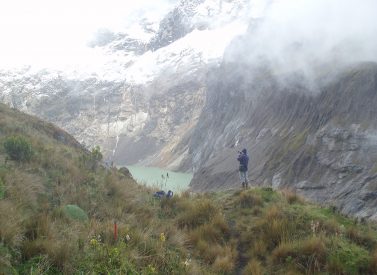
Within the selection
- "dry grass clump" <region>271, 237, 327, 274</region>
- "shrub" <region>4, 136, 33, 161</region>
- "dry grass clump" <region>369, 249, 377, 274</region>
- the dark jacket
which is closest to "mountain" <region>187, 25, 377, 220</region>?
the dark jacket

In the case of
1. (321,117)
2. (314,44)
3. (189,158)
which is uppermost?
(314,44)

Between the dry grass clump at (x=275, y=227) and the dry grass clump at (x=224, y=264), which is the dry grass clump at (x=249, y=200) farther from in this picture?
the dry grass clump at (x=224, y=264)

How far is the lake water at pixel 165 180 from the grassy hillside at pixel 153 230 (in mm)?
1445

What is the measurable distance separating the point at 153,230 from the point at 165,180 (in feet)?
41.0

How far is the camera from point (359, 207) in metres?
60.7

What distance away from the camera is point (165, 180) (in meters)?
21.1

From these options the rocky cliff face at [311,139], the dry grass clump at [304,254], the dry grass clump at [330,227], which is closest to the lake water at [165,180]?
the dry grass clump at [330,227]

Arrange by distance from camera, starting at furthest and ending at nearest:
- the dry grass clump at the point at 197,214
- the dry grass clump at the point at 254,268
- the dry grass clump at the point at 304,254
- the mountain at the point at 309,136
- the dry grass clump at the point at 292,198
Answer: the mountain at the point at 309,136, the dry grass clump at the point at 292,198, the dry grass clump at the point at 197,214, the dry grass clump at the point at 304,254, the dry grass clump at the point at 254,268

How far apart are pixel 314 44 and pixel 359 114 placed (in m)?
39.1

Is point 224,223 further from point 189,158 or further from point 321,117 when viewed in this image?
point 189,158

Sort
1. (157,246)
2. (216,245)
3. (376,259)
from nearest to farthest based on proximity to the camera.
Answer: (157,246), (376,259), (216,245)

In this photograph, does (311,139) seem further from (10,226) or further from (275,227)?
(10,226)

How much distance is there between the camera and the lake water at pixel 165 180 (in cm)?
1370

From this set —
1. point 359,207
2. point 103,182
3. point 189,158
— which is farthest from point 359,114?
point 189,158
